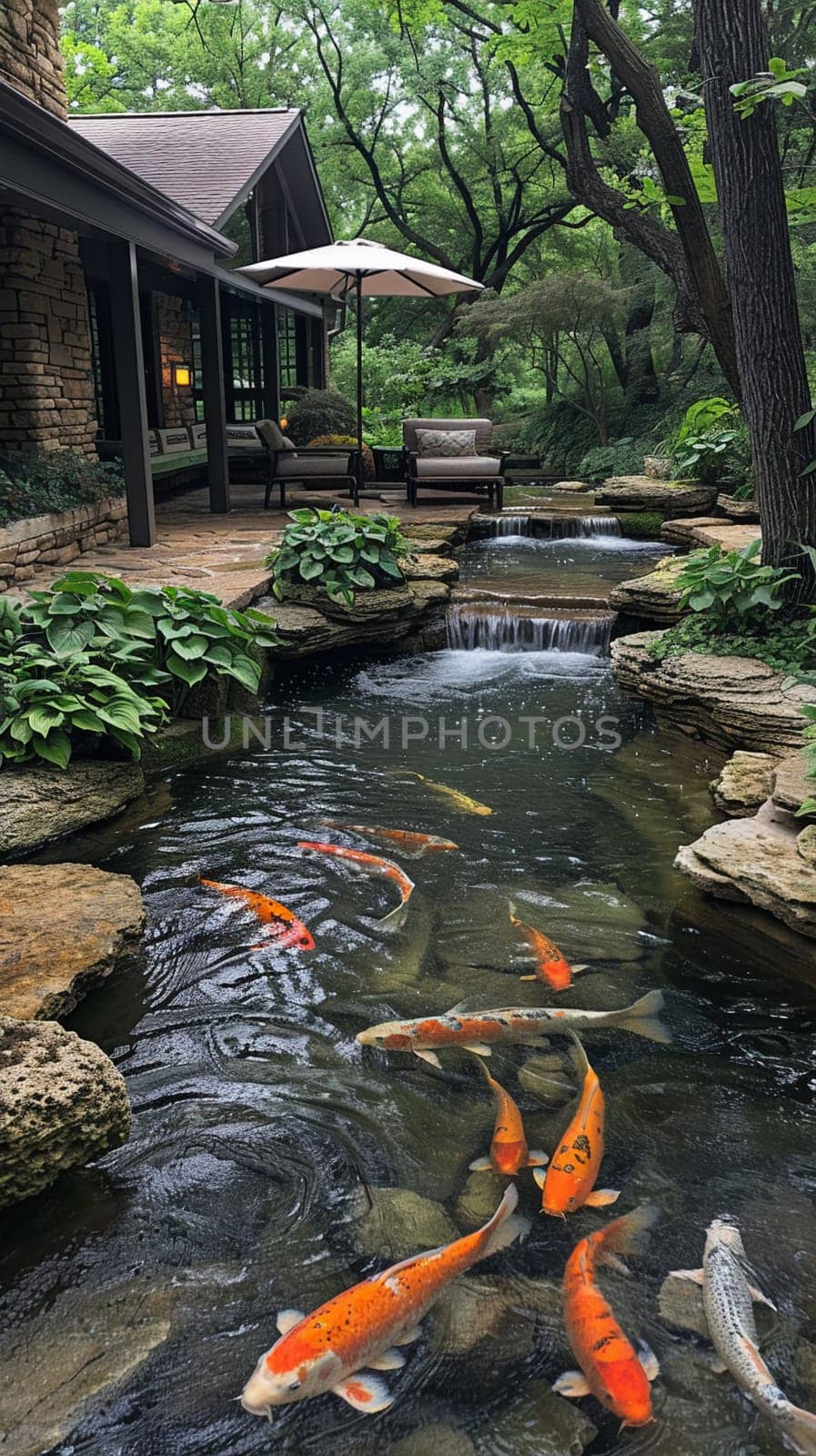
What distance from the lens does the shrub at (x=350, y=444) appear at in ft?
50.9

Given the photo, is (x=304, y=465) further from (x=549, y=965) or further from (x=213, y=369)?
(x=549, y=965)

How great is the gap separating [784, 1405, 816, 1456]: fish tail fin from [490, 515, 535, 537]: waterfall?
11.3 meters

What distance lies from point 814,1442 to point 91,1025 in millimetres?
2546

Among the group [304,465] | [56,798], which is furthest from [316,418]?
[56,798]

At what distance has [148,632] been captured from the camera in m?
6.15

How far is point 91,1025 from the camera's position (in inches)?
143

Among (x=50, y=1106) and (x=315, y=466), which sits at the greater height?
(x=315, y=466)

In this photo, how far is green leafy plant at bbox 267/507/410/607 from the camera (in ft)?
26.7

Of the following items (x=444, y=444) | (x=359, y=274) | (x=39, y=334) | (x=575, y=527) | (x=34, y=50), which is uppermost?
(x=34, y=50)

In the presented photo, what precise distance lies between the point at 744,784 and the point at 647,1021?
1.79 m

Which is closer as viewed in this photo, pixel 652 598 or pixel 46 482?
pixel 652 598

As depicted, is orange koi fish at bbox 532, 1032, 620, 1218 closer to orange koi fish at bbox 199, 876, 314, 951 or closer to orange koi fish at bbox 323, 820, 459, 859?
orange koi fish at bbox 199, 876, 314, 951

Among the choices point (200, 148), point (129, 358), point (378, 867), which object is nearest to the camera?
point (378, 867)

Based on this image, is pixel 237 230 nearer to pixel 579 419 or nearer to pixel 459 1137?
pixel 579 419
